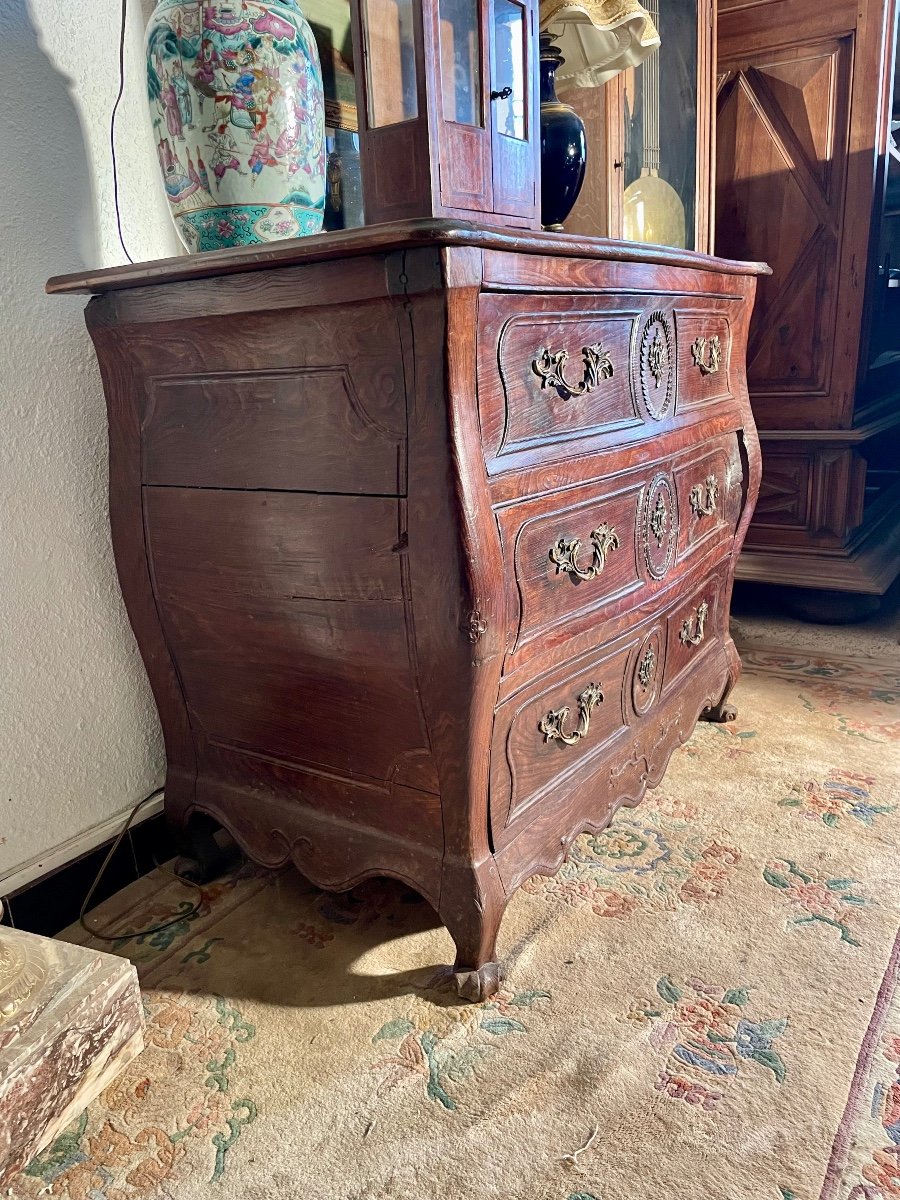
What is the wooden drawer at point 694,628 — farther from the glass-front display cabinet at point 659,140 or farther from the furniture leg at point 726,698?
the glass-front display cabinet at point 659,140

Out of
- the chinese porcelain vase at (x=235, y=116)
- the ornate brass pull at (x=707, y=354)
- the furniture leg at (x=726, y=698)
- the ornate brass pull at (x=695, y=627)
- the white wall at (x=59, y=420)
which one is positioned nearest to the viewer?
the chinese porcelain vase at (x=235, y=116)

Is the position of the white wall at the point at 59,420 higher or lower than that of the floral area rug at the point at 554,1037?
higher


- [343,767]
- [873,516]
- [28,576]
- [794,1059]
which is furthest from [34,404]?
[873,516]

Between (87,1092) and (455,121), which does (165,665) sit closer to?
(87,1092)

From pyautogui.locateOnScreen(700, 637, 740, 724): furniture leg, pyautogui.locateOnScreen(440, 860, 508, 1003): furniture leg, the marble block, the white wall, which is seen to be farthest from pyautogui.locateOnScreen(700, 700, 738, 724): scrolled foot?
the marble block

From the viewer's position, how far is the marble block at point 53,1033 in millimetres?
956

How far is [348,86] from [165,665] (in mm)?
1037

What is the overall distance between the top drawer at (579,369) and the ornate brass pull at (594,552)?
0.12 meters

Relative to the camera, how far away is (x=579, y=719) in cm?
136

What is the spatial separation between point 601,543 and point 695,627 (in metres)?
0.55

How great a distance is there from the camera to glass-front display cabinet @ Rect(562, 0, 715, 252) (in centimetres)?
189

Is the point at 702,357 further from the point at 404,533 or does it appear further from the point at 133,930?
the point at 133,930

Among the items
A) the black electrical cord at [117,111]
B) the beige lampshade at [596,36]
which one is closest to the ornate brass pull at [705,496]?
the beige lampshade at [596,36]

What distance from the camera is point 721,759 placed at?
6.17ft
